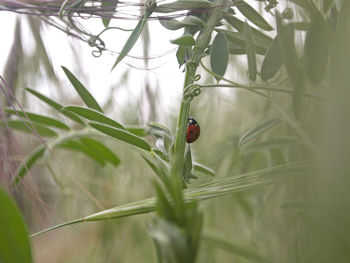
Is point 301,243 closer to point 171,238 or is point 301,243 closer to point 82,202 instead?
point 171,238

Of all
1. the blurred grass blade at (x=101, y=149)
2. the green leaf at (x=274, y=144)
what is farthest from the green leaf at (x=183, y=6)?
the blurred grass blade at (x=101, y=149)

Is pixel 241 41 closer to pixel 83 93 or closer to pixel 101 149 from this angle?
pixel 83 93

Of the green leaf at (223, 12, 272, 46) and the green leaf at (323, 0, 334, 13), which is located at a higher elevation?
the green leaf at (323, 0, 334, 13)

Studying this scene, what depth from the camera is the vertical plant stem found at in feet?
0.84

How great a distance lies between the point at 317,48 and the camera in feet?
0.87

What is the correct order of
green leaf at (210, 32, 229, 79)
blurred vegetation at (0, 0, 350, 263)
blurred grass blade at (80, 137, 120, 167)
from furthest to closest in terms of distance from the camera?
blurred grass blade at (80, 137, 120, 167)
green leaf at (210, 32, 229, 79)
blurred vegetation at (0, 0, 350, 263)

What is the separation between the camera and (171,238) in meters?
0.16

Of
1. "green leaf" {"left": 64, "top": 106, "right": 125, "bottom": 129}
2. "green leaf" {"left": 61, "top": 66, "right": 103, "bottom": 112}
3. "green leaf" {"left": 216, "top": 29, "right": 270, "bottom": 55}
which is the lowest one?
"green leaf" {"left": 64, "top": 106, "right": 125, "bottom": 129}

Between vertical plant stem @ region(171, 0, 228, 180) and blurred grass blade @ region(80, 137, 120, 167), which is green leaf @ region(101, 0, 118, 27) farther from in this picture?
blurred grass blade @ region(80, 137, 120, 167)

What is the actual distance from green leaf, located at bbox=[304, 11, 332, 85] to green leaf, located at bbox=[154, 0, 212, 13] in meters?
0.07

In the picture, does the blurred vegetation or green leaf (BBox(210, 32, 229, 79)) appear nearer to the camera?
the blurred vegetation

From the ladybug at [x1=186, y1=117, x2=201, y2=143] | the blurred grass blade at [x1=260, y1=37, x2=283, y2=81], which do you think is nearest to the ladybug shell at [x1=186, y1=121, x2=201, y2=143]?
the ladybug at [x1=186, y1=117, x2=201, y2=143]

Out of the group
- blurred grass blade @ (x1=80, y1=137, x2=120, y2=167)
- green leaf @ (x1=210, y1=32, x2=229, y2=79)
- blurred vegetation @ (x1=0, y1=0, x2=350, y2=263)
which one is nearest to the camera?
blurred vegetation @ (x1=0, y1=0, x2=350, y2=263)

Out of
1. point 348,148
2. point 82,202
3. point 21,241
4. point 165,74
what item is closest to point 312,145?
point 348,148
